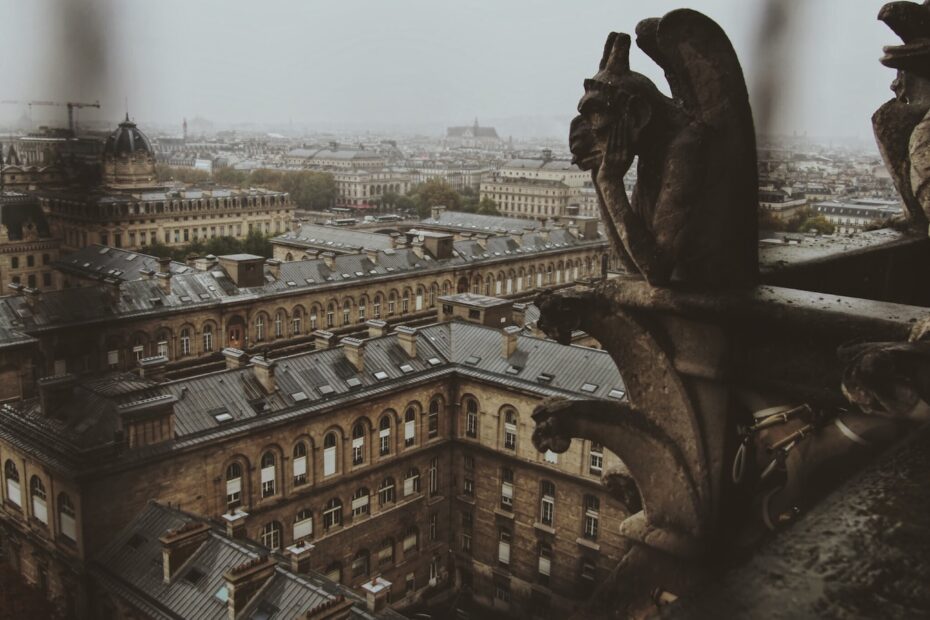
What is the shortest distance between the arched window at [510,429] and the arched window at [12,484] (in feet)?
68.5

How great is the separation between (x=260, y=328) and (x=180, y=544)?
3320 centimetres

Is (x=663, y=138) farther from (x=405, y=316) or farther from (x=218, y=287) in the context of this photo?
(x=405, y=316)

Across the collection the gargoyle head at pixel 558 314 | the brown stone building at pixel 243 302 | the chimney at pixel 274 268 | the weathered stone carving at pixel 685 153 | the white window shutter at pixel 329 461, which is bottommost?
the white window shutter at pixel 329 461

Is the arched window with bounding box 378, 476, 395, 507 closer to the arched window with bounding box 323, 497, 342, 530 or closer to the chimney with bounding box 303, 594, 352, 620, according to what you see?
the arched window with bounding box 323, 497, 342, 530

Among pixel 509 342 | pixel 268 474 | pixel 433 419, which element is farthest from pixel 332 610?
pixel 509 342

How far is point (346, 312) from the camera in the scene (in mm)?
64750

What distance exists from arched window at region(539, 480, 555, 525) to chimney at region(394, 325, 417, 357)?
30.2ft

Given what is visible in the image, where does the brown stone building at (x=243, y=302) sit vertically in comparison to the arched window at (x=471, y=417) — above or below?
above

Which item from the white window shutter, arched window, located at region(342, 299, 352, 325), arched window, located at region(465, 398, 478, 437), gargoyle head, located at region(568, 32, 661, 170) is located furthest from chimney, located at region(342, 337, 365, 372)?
gargoyle head, located at region(568, 32, 661, 170)

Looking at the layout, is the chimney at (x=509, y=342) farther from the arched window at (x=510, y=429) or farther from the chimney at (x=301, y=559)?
the chimney at (x=301, y=559)

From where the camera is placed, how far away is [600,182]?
5441 mm

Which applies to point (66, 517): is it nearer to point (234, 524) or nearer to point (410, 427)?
point (234, 524)

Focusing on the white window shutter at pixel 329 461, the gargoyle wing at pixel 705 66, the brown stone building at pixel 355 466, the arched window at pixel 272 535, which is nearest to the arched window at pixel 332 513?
the brown stone building at pixel 355 466

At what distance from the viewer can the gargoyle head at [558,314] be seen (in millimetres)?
5499
